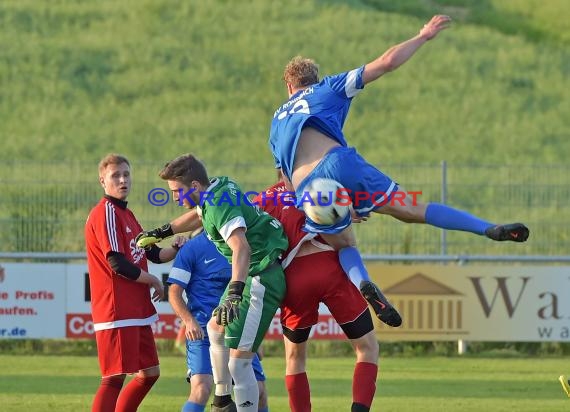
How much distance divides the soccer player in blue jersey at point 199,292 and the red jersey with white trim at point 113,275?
323mm

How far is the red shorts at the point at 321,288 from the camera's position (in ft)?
27.0

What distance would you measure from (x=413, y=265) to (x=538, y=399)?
→ 483 cm

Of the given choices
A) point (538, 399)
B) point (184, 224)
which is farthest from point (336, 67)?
point (184, 224)

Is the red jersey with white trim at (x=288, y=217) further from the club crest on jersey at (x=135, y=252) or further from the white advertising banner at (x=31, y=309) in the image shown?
the white advertising banner at (x=31, y=309)

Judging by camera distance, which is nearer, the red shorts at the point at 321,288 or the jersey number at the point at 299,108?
the red shorts at the point at 321,288

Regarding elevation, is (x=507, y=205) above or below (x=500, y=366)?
above

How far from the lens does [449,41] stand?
5206 cm

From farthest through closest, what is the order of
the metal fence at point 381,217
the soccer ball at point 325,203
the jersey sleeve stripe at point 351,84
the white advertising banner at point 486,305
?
1. the metal fence at point 381,217
2. the white advertising banner at point 486,305
3. the jersey sleeve stripe at point 351,84
4. the soccer ball at point 325,203

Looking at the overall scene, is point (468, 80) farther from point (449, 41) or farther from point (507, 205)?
point (507, 205)

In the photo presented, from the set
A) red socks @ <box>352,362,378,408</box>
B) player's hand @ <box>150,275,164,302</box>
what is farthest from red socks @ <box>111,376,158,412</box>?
red socks @ <box>352,362,378,408</box>

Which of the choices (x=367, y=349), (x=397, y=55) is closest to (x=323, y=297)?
(x=367, y=349)

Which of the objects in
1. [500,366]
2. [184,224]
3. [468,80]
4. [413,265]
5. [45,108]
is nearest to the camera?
Answer: [184,224]

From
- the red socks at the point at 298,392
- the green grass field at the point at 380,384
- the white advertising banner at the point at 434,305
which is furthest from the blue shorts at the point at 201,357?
the white advertising banner at the point at 434,305

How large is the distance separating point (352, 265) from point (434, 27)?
1.58 metres
